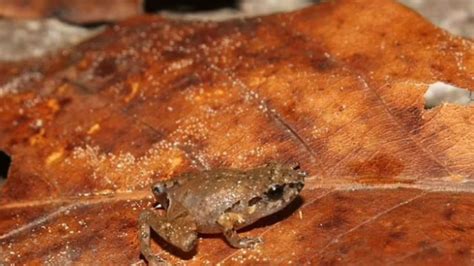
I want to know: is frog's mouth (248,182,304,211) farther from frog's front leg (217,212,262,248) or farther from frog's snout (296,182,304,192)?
frog's front leg (217,212,262,248)

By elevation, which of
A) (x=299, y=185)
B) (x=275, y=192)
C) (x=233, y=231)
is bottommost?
(x=233, y=231)

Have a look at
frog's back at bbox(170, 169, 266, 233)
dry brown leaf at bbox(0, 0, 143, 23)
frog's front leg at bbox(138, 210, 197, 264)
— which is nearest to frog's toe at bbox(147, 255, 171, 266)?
frog's front leg at bbox(138, 210, 197, 264)

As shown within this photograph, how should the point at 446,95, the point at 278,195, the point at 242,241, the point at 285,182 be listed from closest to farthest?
1. the point at 242,241
2. the point at 285,182
3. the point at 278,195
4. the point at 446,95

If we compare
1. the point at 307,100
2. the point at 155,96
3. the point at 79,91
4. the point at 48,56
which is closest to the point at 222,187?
the point at 307,100

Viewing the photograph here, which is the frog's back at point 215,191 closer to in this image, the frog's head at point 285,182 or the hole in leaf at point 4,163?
the frog's head at point 285,182

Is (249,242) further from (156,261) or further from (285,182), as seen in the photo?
(156,261)

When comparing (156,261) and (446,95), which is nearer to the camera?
(156,261)

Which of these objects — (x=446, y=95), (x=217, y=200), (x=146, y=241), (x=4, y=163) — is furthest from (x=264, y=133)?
(x=4, y=163)
